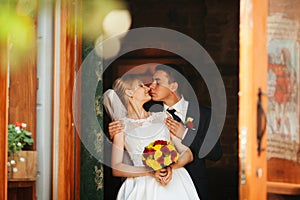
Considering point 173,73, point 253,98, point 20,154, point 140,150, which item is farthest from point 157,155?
point 253,98

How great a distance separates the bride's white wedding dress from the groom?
12 cm

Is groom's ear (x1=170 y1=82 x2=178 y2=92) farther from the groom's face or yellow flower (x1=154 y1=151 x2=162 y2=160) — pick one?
yellow flower (x1=154 y1=151 x2=162 y2=160)

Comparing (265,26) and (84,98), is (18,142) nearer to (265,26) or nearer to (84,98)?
(84,98)

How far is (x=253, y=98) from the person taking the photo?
155 inches

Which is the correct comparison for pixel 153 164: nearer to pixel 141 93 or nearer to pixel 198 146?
pixel 198 146

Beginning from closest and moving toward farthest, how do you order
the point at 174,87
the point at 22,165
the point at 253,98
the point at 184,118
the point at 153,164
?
1. the point at 253,98
2. the point at 22,165
3. the point at 153,164
4. the point at 184,118
5. the point at 174,87

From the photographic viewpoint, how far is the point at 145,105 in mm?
6352

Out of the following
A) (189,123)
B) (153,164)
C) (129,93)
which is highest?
(129,93)

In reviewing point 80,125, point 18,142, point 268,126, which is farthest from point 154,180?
point 268,126

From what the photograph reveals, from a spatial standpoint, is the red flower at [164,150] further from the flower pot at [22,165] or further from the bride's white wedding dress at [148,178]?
the flower pot at [22,165]

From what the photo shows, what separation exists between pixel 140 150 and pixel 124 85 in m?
0.73

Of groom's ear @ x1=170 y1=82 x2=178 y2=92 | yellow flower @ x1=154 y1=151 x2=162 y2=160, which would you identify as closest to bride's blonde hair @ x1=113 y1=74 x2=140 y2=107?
groom's ear @ x1=170 y1=82 x2=178 y2=92

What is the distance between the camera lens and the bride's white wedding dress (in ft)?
18.8

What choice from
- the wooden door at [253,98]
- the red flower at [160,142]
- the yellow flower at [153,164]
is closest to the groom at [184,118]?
the red flower at [160,142]
